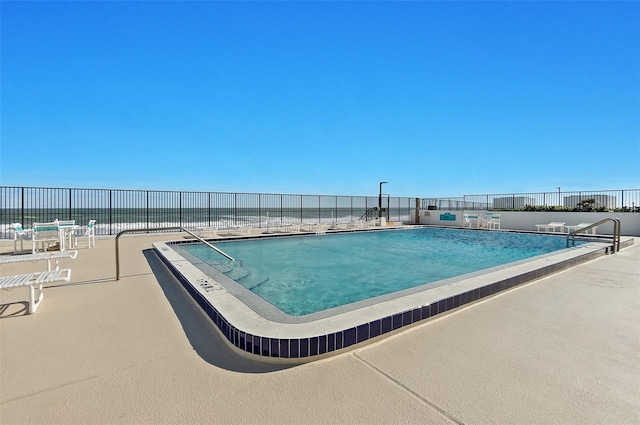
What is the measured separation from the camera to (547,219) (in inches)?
476

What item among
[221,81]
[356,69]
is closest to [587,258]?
[356,69]

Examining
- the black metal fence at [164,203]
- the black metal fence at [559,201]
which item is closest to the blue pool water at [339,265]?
the black metal fence at [164,203]

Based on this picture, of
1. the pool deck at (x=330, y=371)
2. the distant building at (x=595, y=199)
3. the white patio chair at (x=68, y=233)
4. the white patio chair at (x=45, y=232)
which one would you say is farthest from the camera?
the distant building at (x=595, y=199)

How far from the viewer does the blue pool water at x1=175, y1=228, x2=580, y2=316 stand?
3.89 metres

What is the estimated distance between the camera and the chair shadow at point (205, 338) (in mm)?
1785

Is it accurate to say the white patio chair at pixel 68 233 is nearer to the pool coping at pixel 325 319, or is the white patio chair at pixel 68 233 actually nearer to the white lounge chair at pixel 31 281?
the white lounge chair at pixel 31 281

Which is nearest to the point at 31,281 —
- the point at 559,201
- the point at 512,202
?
the point at 559,201

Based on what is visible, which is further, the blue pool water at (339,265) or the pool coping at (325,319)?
the blue pool water at (339,265)

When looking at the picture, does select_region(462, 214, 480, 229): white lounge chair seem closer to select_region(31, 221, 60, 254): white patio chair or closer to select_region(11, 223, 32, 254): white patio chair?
select_region(31, 221, 60, 254): white patio chair

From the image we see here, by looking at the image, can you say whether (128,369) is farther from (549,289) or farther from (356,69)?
(356,69)

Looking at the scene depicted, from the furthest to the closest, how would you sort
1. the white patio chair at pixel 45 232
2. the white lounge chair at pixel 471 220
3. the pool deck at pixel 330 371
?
1. the white lounge chair at pixel 471 220
2. the white patio chair at pixel 45 232
3. the pool deck at pixel 330 371

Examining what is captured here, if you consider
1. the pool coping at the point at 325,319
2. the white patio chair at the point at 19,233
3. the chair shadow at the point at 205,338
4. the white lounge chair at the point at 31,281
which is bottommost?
the chair shadow at the point at 205,338

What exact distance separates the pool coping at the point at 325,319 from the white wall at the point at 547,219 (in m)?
10.8

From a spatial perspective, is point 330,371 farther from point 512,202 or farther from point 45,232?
point 512,202
